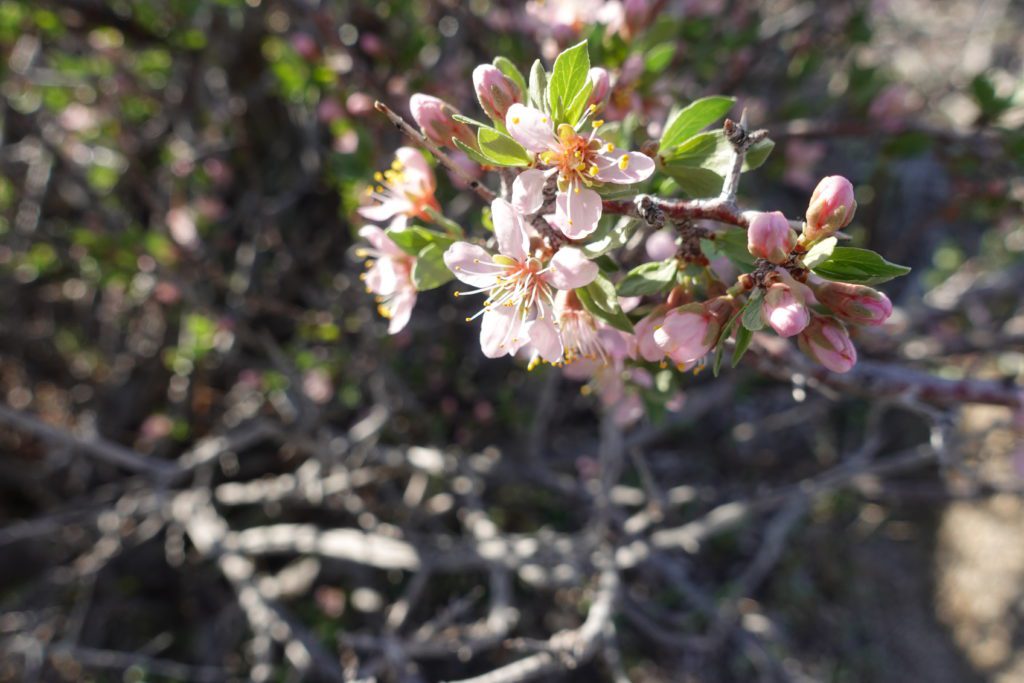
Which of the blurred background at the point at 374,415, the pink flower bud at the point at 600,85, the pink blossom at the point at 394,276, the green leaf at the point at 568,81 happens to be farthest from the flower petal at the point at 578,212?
the blurred background at the point at 374,415

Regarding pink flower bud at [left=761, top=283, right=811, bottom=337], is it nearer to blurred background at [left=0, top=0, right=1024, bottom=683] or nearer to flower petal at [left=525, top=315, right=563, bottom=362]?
flower petal at [left=525, top=315, right=563, bottom=362]

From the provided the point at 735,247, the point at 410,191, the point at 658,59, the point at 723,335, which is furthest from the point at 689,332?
the point at 658,59

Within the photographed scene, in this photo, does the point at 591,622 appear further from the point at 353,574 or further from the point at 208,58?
the point at 208,58

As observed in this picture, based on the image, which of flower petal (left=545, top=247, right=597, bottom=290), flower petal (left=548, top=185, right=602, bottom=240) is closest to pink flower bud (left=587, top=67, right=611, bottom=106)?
flower petal (left=548, top=185, right=602, bottom=240)

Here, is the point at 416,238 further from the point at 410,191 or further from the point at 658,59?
the point at 658,59

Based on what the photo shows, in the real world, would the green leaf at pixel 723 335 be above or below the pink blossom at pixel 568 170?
below

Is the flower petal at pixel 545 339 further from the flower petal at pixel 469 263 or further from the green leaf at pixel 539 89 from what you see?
the green leaf at pixel 539 89
